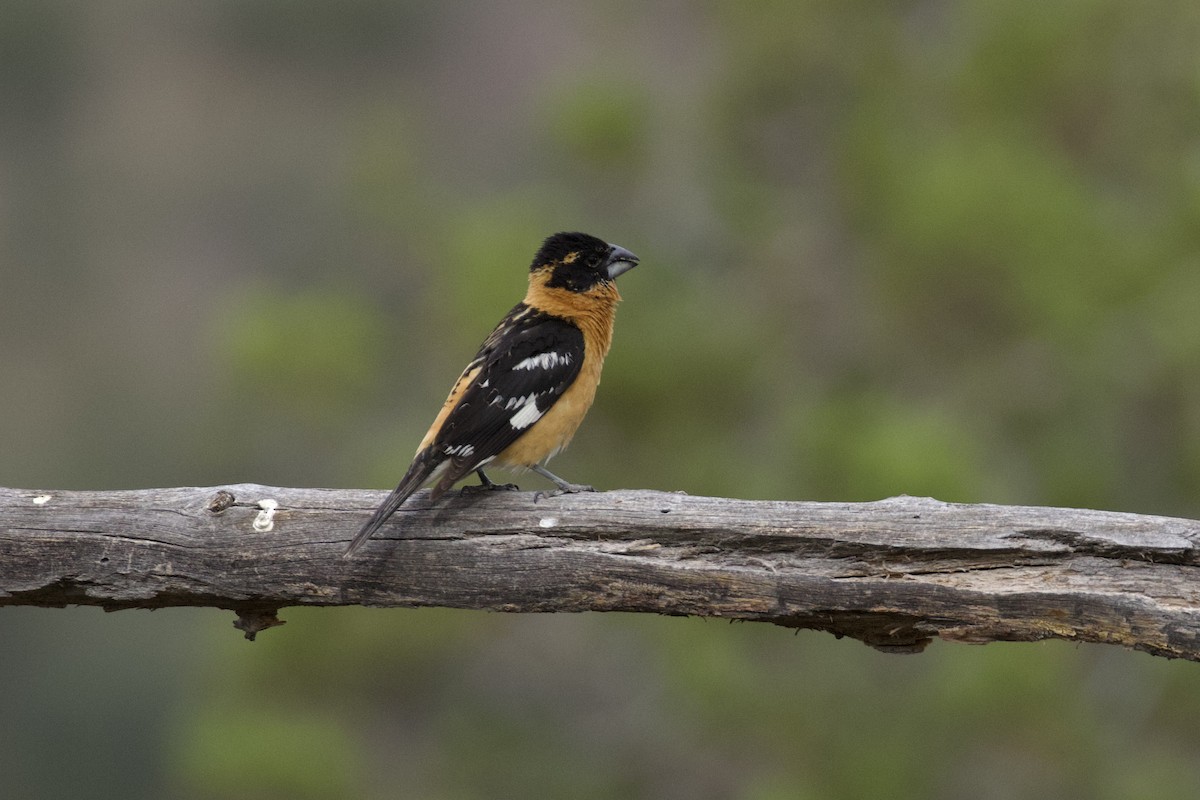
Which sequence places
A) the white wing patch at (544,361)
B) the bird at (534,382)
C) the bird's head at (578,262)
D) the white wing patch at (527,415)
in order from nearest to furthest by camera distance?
the bird at (534,382) → the white wing patch at (527,415) → the white wing patch at (544,361) → the bird's head at (578,262)

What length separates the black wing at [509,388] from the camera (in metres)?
4.45

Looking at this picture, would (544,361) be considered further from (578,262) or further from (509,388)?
(578,262)

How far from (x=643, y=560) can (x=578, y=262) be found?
6.53 feet

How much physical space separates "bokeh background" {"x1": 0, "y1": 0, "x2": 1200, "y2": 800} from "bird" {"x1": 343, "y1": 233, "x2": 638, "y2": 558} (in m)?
5.00

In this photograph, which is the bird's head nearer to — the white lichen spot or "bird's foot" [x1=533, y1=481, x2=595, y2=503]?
"bird's foot" [x1=533, y1=481, x2=595, y2=503]

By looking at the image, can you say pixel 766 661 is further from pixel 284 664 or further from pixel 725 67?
pixel 725 67

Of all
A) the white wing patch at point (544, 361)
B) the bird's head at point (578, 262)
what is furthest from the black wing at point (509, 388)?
the bird's head at point (578, 262)

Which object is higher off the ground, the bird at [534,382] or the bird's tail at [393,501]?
the bird at [534,382]

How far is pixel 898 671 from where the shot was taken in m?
12.7

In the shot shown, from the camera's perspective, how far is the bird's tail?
3832 mm

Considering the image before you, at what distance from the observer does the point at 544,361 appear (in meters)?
4.89

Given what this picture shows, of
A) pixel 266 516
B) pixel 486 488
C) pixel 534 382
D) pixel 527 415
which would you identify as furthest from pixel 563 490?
pixel 266 516

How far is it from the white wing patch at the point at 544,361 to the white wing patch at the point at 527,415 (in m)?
0.13

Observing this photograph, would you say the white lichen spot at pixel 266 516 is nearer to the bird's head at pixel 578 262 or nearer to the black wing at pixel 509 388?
the black wing at pixel 509 388
